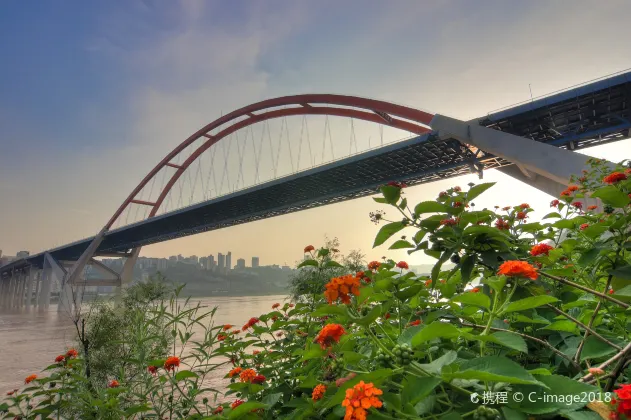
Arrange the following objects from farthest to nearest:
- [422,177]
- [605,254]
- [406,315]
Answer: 1. [422,177]
2. [406,315]
3. [605,254]

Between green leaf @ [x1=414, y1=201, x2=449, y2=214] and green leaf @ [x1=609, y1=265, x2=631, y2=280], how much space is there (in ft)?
1.91

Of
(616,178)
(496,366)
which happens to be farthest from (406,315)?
(616,178)

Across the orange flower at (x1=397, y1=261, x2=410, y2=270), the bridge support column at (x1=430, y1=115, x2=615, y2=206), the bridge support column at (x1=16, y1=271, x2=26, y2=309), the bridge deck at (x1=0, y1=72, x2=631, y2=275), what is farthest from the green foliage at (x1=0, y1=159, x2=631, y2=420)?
the bridge support column at (x1=16, y1=271, x2=26, y2=309)

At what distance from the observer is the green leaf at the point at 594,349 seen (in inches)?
35.5

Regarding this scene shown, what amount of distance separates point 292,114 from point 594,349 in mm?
27697

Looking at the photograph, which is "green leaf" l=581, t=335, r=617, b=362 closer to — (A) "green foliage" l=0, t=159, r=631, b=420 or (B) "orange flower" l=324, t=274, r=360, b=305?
(A) "green foliage" l=0, t=159, r=631, b=420

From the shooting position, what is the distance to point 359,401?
72 centimetres

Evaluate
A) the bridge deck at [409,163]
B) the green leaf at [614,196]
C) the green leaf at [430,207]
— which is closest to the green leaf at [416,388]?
the green leaf at [430,207]

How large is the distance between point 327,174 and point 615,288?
60.5ft

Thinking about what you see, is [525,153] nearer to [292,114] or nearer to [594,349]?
[594,349]

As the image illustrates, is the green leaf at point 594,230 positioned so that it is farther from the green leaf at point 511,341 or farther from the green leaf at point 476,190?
the green leaf at point 511,341

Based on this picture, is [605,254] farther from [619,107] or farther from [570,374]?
[619,107]

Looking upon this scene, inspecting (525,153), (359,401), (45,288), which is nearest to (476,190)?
(359,401)

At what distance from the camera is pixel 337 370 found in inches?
45.4
